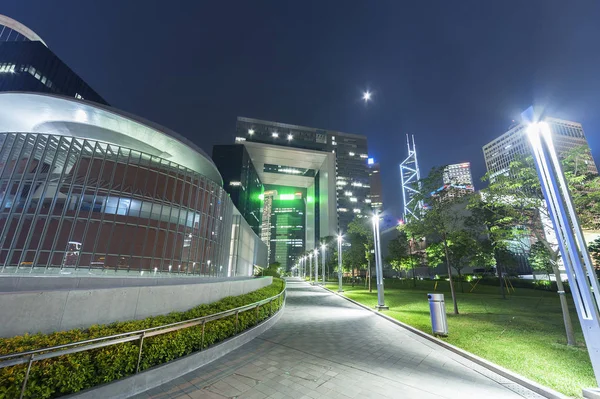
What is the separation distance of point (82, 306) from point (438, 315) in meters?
10.5

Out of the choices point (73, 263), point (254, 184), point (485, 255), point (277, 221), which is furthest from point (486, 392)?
point (277, 221)

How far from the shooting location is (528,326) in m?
10.7

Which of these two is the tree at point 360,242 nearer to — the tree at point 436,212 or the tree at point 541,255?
the tree at point 541,255

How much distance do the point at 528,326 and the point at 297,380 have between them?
37.1ft

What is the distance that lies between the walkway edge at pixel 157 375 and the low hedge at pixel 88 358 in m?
0.17

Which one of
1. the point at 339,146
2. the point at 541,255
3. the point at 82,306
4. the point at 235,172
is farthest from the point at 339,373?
the point at 339,146

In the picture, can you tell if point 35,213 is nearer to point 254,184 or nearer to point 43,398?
point 43,398

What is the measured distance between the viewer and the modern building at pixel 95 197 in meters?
16.0

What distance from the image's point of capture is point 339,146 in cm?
11462

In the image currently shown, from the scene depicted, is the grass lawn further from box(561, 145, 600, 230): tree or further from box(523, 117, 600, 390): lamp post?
box(561, 145, 600, 230): tree

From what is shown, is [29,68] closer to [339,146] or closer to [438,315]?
[438,315]

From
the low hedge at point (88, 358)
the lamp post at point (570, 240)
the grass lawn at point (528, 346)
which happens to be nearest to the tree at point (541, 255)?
the grass lawn at point (528, 346)

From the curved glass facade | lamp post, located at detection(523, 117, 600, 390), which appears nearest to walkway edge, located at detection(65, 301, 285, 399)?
lamp post, located at detection(523, 117, 600, 390)

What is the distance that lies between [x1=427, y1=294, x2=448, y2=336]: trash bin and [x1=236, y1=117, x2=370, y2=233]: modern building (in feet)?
264
